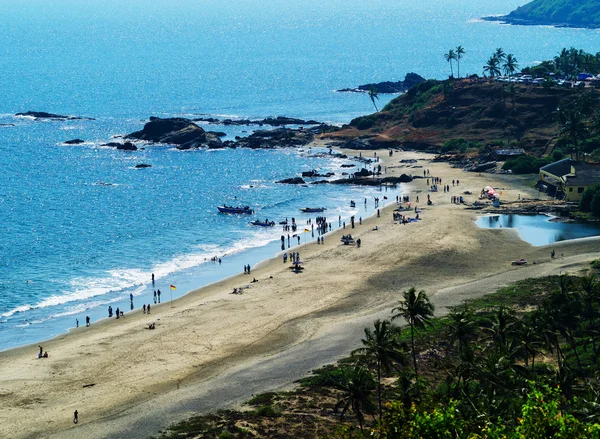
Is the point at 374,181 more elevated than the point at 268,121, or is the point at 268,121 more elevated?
the point at 268,121

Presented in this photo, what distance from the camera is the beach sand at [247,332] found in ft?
189

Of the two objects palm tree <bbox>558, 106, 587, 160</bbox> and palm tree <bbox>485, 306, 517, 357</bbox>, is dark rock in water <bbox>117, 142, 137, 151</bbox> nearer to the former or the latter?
palm tree <bbox>558, 106, 587, 160</bbox>

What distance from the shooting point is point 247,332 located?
71125 mm

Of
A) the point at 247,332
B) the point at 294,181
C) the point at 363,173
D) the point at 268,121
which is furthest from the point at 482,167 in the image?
the point at 247,332

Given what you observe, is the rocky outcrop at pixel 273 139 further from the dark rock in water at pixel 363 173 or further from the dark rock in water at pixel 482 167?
the dark rock in water at pixel 482 167

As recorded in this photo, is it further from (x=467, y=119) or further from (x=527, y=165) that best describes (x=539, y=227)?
(x=467, y=119)

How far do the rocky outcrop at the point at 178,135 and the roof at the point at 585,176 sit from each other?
65941mm

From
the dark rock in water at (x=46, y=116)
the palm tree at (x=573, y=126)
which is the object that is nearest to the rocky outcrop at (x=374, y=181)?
the palm tree at (x=573, y=126)

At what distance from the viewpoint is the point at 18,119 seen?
192 meters

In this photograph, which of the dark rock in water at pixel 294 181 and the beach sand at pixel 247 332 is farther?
the dark rock in water at pixel 294 181

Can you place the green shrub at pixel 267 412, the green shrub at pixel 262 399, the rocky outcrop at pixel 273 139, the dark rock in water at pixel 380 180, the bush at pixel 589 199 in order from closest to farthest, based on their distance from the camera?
the green shrub at pixel 267 412 < the green shrub at pixel 262 399 < the bush at pixel 589 199 < the dark rock in water at pixel 380 180 < the rocky outcrop at pixel 273 139

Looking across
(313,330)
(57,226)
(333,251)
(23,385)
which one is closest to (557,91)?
(333,251)

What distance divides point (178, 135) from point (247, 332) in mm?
96658

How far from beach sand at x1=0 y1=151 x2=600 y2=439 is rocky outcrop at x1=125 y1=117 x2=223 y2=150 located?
61.8m
